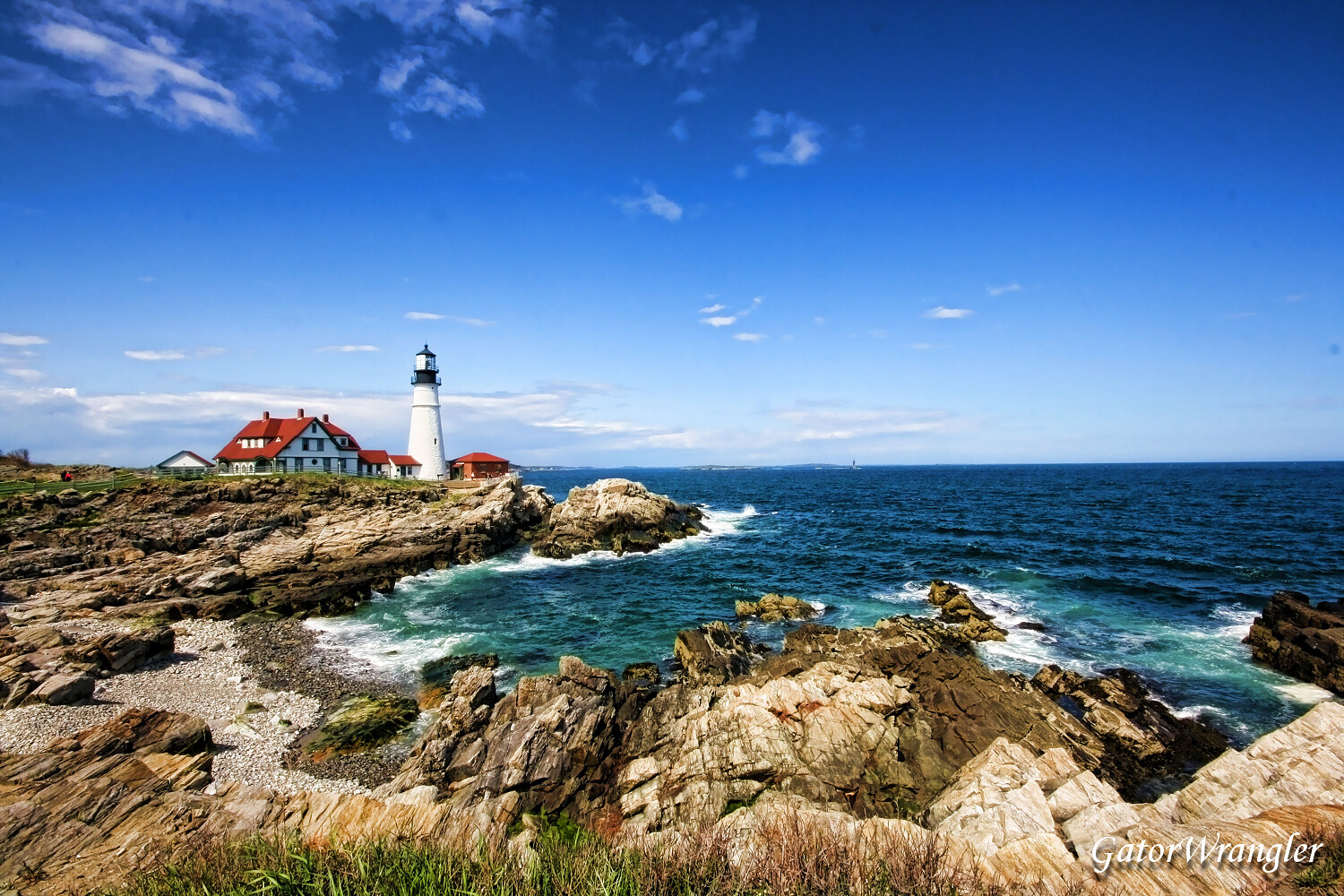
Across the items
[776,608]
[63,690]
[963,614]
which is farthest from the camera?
[776,608]

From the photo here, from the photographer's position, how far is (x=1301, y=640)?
21203mm

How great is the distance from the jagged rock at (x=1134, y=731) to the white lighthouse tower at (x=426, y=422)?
5826cm

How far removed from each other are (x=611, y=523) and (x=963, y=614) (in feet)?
105

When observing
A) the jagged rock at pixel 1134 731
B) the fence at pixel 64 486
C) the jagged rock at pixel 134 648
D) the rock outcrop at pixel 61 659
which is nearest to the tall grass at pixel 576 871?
the jagged rock at pixel 1134 731

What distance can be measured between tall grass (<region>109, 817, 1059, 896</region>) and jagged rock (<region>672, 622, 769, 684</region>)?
12602mm

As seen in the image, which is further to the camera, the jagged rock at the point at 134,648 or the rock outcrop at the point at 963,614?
the rock outcrop at the point at 963,614

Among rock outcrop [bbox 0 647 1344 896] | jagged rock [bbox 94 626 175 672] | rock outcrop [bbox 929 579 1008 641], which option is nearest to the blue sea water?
rock outcrop [bbox 929 579 1008 641]

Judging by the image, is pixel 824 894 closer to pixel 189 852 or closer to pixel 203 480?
pixel 189 852

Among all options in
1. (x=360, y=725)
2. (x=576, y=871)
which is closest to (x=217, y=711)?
(x=360, y=725)

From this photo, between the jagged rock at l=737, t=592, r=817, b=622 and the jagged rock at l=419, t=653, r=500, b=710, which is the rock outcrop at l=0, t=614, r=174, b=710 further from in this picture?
the jagged rock at l=737, t=592, r=817, b=622

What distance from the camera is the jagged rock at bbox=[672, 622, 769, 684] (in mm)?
20906

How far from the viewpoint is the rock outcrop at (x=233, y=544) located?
28609 mm

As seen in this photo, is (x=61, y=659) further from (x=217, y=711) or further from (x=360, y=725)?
(x=360, y=725)

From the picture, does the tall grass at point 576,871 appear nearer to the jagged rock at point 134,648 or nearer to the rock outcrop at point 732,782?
the rock outcrop at point 732,782
